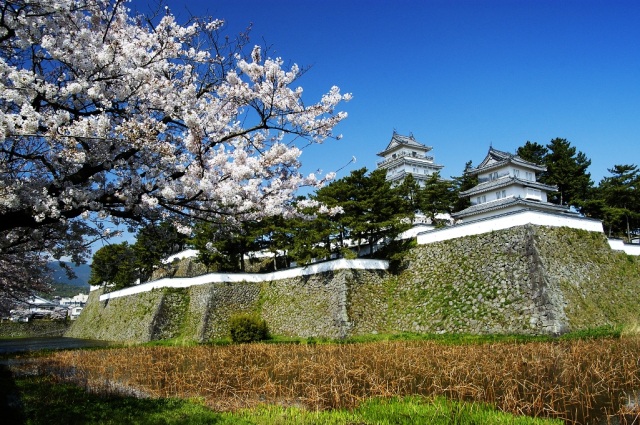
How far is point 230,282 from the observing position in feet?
88.9

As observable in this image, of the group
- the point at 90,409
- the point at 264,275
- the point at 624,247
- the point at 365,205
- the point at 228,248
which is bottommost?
the point at 90,409

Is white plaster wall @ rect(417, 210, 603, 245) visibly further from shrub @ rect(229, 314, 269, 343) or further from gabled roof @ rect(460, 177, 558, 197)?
shrub @ rect(229, 314, 269, 343)

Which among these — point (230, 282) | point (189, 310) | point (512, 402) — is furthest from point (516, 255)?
point (189, 310)

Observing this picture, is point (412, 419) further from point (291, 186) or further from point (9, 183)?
point (9, 183)

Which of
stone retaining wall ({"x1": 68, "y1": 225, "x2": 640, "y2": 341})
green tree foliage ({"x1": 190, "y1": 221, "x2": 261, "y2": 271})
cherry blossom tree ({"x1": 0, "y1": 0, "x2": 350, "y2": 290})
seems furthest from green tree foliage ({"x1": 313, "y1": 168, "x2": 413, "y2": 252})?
cherry blossom tree ({"x1": 0, "y1": 0, "x2": 350, "y2": 290})

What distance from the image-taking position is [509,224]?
18891 mm

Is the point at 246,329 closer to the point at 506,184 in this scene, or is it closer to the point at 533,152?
the point at 506,184

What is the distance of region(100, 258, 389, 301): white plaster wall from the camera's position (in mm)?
22844

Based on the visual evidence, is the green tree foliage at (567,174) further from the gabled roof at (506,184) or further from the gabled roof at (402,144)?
the gabled roof at (402,144)

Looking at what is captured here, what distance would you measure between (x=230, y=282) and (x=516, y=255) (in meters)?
17.1

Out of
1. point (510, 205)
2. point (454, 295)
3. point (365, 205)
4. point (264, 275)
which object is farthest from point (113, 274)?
point (510, 205)

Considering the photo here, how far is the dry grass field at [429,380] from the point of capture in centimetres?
677

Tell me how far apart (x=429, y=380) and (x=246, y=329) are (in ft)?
45.9

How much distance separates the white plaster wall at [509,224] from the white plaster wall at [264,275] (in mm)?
3328
